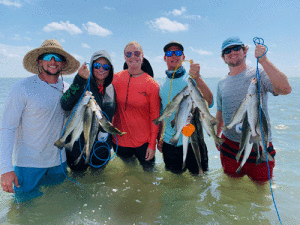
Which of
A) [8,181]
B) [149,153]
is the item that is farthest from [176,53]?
[8,181]

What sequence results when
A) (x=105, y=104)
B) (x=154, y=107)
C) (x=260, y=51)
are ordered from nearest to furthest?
(x=260, y=51), (x=105, y=104), (x=154, y=107)

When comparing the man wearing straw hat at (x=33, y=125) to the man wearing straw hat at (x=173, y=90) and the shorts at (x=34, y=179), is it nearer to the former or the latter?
the shorts at (x=34, y=179)

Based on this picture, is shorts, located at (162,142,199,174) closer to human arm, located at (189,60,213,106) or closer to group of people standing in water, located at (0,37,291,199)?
group of people standing in water, located at (0,37,291,199)

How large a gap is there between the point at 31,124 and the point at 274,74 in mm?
4177

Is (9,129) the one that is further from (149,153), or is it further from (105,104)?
(149,153)

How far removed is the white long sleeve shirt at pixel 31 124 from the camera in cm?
329

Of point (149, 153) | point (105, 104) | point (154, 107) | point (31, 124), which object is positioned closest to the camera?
point (31, 124)

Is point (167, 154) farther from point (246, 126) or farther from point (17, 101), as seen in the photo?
point (17, 101)

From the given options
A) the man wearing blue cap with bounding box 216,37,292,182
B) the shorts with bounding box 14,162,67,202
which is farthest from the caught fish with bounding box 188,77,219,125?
the shorts with bounding box 14,162,67,202

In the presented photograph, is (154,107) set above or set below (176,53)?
below

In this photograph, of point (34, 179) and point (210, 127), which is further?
point (34, 179)

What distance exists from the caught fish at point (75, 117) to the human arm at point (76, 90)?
0.45ft

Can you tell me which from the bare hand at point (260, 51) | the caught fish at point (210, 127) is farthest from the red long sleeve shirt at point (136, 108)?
the bare hand at point (260, 51)

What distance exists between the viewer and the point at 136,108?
4.25 meters
